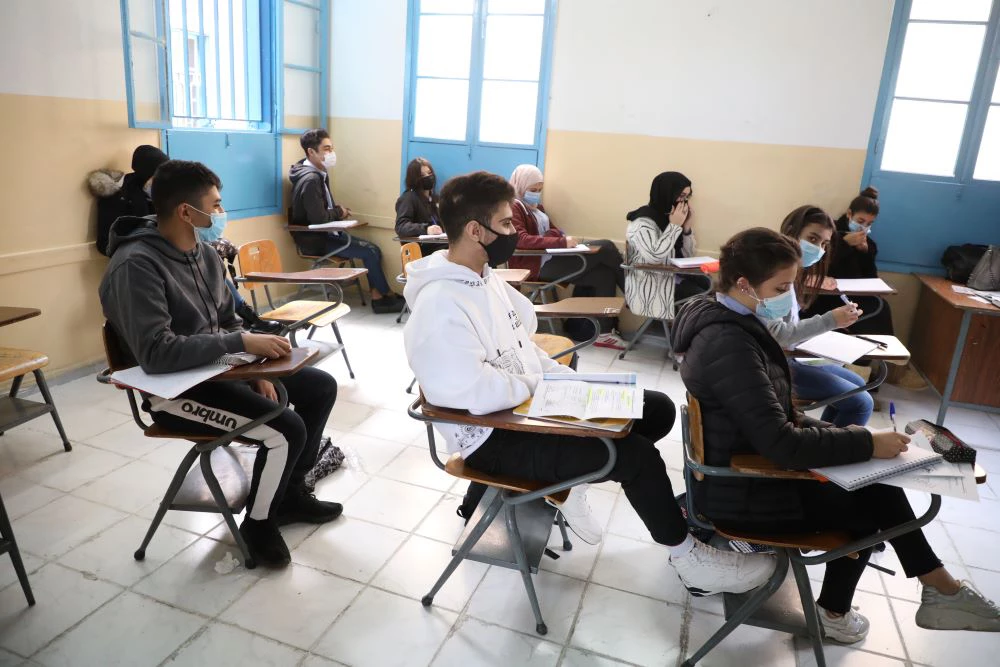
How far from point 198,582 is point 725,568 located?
1525 millimetres

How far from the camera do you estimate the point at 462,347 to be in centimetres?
181

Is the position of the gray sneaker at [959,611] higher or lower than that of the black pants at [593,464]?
lower

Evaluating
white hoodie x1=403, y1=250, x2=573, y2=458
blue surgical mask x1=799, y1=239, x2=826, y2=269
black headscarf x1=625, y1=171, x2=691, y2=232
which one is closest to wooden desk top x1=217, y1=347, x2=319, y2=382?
white hoodie x1=403, y1=250, x2=573, y2=458

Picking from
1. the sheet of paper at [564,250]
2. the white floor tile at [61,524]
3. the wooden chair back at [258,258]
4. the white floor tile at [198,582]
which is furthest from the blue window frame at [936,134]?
the white floor tile at [61,524]

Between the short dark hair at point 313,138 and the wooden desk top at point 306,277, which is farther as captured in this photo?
the short dark hair at point 313,138

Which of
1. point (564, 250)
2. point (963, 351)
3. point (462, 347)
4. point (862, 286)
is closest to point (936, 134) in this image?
point (963, 351)

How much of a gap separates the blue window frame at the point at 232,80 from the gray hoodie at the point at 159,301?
6.33 ft

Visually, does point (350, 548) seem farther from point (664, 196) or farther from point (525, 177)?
point (525, 177)

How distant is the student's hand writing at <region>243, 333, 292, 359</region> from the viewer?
2043 mm

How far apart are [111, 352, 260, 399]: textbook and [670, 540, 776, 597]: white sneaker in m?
1.33

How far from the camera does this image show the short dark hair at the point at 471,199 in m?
1.99

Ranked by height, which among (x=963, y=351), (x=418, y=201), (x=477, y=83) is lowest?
(x=963, y=351)

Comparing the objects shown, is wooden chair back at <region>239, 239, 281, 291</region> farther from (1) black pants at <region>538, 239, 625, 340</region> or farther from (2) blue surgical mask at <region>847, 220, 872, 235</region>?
(2) blue surgical mask at <region>847, 220, 872, 235</region>

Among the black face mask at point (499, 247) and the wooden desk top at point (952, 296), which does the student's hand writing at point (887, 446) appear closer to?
the black face mask at point (499, 247)
